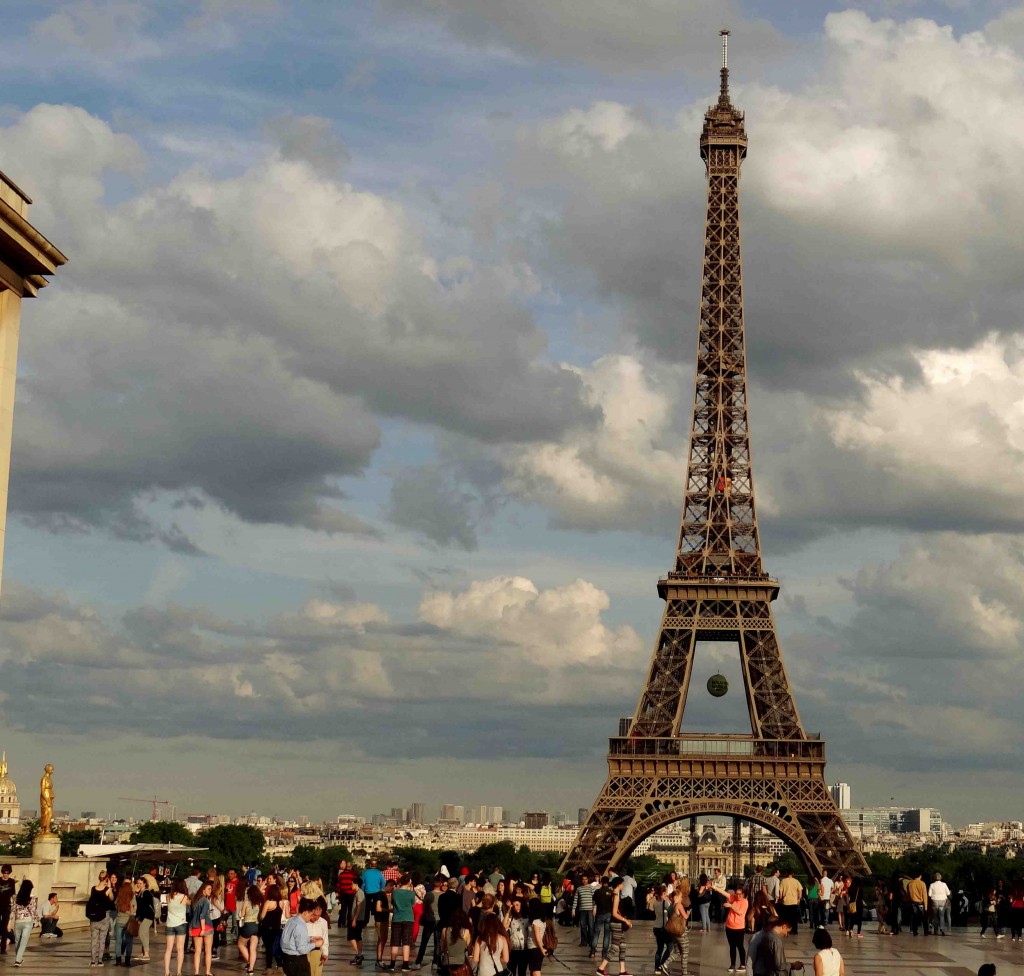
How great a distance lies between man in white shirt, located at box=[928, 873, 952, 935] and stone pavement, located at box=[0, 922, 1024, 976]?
3.78 feet

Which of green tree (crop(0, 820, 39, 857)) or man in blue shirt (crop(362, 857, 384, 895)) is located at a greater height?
green tree (crop(0, 820, 39, 857))

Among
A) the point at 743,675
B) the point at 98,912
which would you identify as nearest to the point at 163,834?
the point at 743,675

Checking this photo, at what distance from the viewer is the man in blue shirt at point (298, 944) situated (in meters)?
24.7

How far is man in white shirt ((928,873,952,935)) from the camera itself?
51.9 metres

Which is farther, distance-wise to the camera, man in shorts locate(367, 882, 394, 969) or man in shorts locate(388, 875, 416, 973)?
man in shorts locate(367, 882, 394, 969)

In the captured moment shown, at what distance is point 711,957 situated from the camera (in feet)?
133

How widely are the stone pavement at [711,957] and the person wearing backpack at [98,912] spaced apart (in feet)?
1.14

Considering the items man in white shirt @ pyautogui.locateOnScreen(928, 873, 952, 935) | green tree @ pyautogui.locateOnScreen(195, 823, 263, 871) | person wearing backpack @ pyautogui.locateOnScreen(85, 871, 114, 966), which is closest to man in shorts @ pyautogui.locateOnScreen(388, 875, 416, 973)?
person wearing backpack @ pyautogui.locateOnScreen(85, 871, 114, 966)

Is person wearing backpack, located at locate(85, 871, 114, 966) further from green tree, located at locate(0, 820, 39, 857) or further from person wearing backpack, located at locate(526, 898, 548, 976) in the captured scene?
green tree, located at locate(0, 820, 39, 857)

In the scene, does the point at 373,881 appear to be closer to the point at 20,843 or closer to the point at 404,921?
the point at 404,921

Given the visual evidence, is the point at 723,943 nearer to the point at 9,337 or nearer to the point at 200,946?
the point at 200,946

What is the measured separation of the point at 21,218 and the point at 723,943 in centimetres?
2753

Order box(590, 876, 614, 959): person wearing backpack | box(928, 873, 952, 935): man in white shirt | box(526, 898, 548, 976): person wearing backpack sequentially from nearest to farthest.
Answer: box(526, 898, 548, 976): person wearing backpack → box(590, 876, 614, 959): person wearing backpack → box(928, 873, 952, 935): man in white shirt

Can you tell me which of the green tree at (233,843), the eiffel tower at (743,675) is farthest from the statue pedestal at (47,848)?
the green tree at (233,843)
